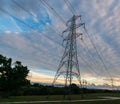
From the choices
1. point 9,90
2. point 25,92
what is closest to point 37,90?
point 25,92

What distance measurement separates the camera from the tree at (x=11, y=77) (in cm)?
6244

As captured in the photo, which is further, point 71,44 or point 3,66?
point 3,66

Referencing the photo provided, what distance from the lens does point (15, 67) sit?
209ft

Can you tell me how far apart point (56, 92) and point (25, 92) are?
9.03 m

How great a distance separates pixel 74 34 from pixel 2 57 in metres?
32.5

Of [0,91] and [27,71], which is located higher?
[27,71]

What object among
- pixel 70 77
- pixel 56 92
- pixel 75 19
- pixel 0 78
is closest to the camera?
pixel 70 77

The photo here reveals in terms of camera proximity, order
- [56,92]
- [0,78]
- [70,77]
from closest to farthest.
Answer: [70,77]
[0,78]
[56,92]

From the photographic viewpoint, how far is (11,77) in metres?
62.5

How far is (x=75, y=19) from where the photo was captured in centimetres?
3869

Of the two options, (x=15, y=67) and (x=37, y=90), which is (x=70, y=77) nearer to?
(x=15, y=67)

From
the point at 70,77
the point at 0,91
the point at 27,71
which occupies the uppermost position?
the point at 27,71

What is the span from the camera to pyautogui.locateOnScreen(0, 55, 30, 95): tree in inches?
2458

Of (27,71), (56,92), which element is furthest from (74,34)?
(56,92)
